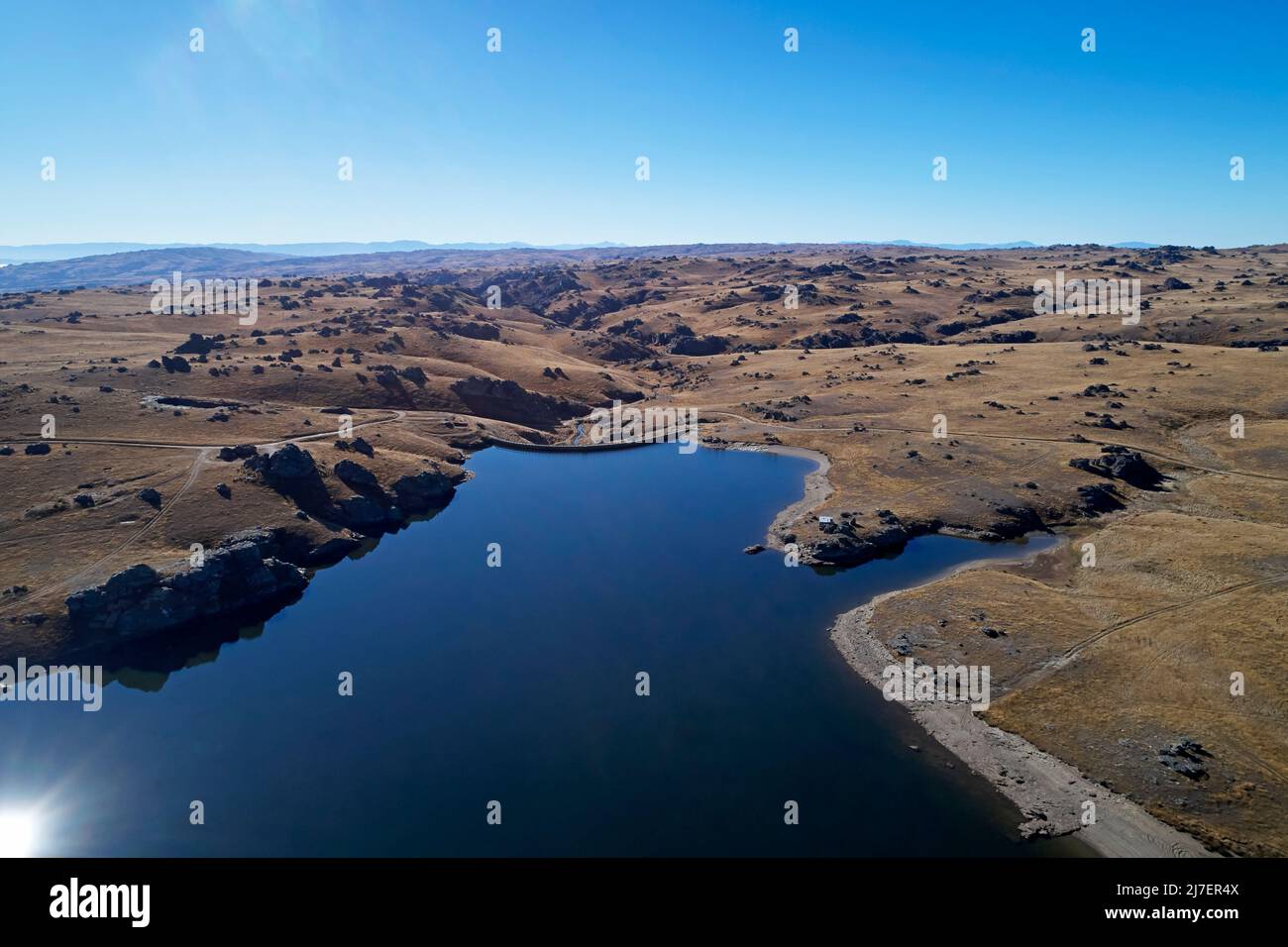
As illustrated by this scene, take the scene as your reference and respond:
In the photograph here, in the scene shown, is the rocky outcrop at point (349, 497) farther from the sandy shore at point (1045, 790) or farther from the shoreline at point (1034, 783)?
the sandy shore at point (1045, 790)

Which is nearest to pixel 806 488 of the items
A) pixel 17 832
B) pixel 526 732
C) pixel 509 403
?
pixel 526 732

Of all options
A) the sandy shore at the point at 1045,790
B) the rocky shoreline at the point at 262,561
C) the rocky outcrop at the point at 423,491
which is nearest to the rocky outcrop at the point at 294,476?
the rocky shoreline at the point at 262,561

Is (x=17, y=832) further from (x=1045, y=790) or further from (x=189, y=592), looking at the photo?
(x=1045, y=790)

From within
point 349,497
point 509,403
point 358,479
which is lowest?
point 349,497

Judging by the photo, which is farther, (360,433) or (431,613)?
(360,433)

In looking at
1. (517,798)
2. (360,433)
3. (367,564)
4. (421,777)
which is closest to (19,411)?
(360,433)

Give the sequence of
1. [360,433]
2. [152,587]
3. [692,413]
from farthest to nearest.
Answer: [692,413]
[360,433]
[152,587]
